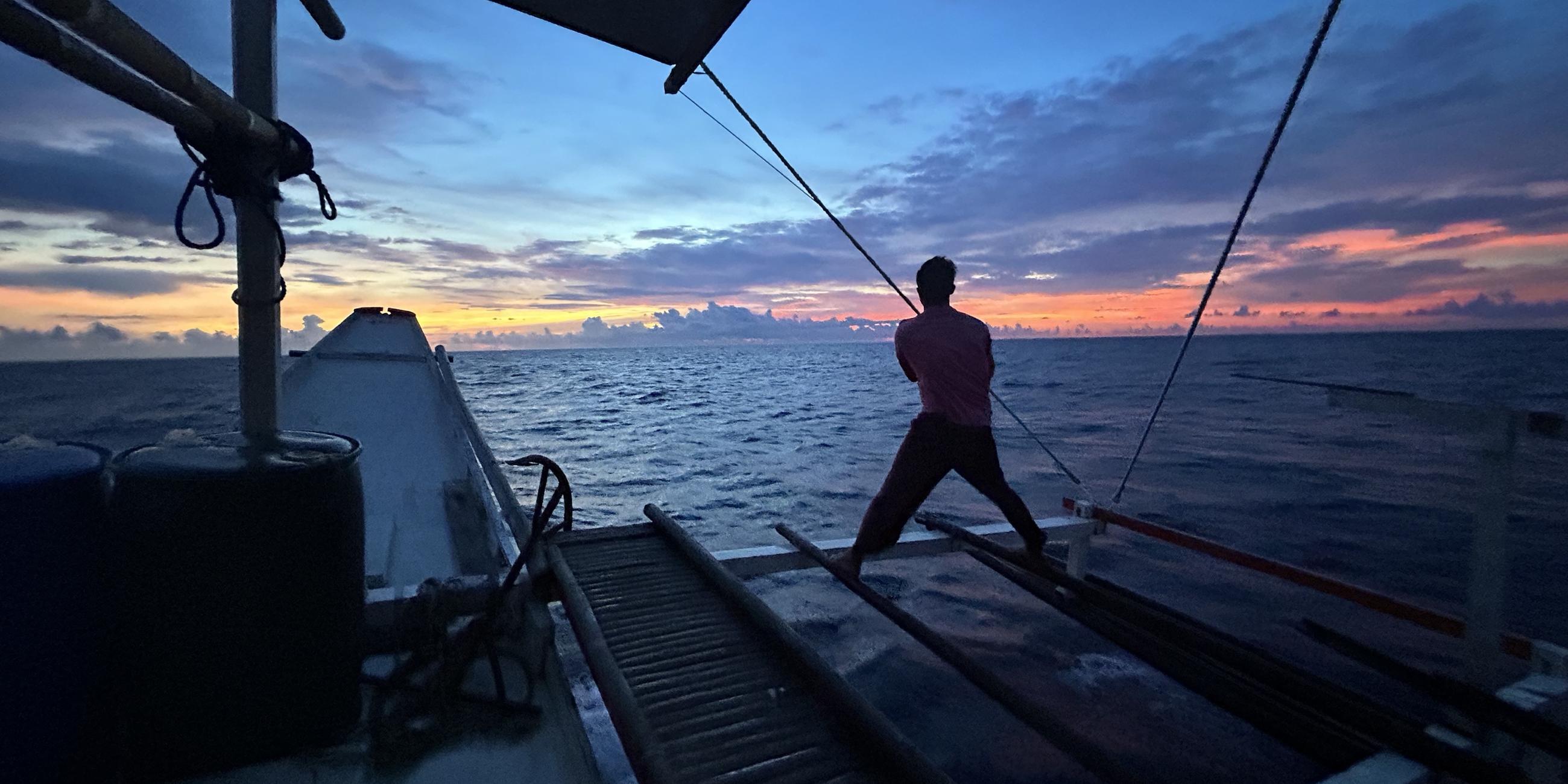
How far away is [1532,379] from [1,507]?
65.5m

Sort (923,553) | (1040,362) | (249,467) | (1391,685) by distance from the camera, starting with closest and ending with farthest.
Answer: (249,467)
(923,553)
(1391,685)
(1040,362)

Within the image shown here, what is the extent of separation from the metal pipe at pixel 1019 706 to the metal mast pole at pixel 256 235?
3387 millimetres

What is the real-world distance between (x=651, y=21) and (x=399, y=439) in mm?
5741

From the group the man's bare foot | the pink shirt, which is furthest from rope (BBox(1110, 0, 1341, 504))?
the man's bare foot

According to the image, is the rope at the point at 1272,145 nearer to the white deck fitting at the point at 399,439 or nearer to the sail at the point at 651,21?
the sail at the point at 651,21

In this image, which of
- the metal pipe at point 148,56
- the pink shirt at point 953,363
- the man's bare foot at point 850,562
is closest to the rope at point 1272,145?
the pink shirt at point 953,363

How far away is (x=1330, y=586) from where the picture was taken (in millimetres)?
4855

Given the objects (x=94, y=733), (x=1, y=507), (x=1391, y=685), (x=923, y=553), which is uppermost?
(x=1, y=507)

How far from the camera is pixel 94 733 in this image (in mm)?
2006

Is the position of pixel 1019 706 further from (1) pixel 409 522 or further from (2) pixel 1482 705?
(1) pixel 409 522

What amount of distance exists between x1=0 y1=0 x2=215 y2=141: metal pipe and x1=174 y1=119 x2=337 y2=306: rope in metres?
0.19

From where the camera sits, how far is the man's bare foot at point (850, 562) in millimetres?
4973

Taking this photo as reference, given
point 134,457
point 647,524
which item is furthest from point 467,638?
point 647,524

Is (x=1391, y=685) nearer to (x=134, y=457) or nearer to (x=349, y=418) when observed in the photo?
(x=134, y=457)
